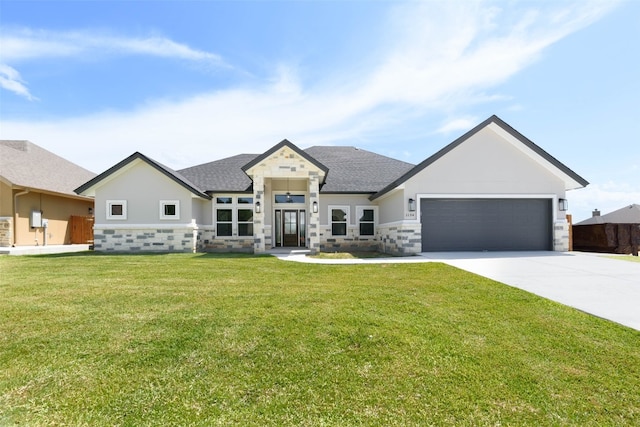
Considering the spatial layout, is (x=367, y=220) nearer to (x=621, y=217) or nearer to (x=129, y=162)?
(x=129, y=162)

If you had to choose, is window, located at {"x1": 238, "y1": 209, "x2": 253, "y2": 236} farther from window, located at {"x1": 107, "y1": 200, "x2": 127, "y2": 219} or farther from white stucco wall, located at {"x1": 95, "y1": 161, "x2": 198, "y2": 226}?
window, located at {"x1": 107, "y1": 200, "x2": 127, "y2": 219}

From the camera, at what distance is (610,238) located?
46.9 feet

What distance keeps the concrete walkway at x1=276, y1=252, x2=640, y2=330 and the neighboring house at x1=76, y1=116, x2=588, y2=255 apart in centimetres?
336

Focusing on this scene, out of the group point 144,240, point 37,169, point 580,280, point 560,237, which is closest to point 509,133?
point 560,237

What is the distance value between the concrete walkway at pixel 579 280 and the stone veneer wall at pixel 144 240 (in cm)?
1203

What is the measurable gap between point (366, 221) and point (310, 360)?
13748 mm

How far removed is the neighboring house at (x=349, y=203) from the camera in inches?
527

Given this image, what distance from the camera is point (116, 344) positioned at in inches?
145

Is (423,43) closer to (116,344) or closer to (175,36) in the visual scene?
(175,36)

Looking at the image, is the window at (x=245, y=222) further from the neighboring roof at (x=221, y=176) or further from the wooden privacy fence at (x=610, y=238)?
the wooden privacy fence at (x=610, y=238)

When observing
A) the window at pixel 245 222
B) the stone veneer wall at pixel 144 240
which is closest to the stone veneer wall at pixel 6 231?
the stone veneer wall at pixel 144 240

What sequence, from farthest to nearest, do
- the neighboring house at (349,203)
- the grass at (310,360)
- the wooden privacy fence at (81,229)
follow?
the wooden privacy fence at (81,229)
the neighboring house at (349,203)
the grass at (310,360)

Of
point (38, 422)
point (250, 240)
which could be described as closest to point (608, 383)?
point (38, 422)

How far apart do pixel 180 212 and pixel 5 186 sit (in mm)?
9354
